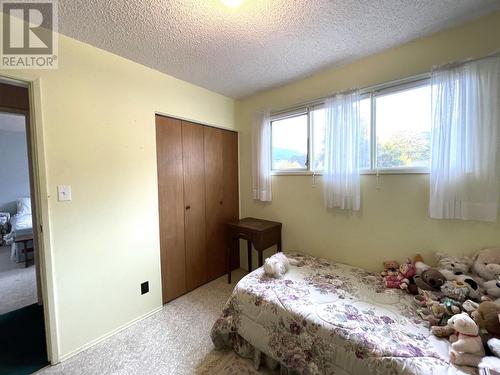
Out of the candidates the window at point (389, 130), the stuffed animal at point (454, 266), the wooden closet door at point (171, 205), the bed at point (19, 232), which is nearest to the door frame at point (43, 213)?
the wooden closet door at point (171, 205)

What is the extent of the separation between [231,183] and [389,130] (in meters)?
1.96

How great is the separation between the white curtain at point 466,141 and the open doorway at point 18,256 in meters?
3.13

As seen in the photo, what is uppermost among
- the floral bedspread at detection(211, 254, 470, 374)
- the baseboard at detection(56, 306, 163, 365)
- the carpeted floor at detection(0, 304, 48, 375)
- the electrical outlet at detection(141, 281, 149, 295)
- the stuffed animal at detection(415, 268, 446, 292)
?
the stuffed animal at detection(415, 268, 446, 292)

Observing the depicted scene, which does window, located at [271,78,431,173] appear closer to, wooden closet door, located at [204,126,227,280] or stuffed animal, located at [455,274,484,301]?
stuffed animal, located at [455,274,484,301]

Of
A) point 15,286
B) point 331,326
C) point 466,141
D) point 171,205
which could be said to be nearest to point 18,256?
point 15,286

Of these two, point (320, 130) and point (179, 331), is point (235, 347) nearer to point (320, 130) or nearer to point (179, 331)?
point (179, 331)

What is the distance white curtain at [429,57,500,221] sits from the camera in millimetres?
1440

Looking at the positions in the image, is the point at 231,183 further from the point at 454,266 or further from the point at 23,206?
the point at 23,206

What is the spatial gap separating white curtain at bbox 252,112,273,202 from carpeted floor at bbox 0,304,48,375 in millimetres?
2415

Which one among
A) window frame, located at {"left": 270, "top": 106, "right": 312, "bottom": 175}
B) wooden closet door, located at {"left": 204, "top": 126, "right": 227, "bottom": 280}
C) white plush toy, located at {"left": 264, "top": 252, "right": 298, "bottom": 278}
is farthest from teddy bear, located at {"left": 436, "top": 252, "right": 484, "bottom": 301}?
wooden closet door, located at {"left": 204, "top": 126, "right": 227, "bottom": 280}

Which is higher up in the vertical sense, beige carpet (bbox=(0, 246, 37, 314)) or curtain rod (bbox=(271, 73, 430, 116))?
curtain rod (bbox=(271, 73, 430, 116))

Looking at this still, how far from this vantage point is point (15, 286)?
2701 mm

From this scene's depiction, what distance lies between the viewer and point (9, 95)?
6.60 ft

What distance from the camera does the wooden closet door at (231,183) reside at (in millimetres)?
2957
